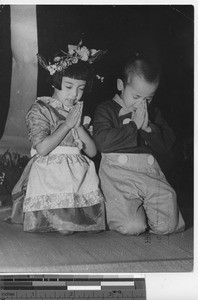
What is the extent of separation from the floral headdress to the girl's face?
0.06 meters

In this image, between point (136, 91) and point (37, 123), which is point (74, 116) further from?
point (136, 91)

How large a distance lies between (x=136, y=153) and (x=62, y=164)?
0.29 m

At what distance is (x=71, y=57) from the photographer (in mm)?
1813

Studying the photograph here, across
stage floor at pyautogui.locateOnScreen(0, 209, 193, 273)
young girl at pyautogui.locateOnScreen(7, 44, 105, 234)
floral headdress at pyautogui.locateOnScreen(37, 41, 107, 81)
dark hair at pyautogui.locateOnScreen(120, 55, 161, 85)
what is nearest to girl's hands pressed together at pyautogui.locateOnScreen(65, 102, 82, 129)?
young girl at pyautogui.locateOnScreen(7, 44, 105, 234)

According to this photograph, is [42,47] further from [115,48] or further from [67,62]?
[115,48]

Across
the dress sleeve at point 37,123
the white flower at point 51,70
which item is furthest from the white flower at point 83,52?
the dress sleeve at point 37,123

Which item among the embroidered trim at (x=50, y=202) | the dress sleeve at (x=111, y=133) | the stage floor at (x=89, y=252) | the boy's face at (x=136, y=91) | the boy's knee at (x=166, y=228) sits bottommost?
the stage floor at (x=89, y=252)

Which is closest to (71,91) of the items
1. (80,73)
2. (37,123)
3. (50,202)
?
(80,73)

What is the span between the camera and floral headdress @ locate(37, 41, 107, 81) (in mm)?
1800

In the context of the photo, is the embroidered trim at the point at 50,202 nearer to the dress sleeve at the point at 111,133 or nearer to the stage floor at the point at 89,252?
the stage floor at the point at 89,252

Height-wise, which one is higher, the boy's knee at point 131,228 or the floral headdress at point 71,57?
the floral headdress at point 71,57

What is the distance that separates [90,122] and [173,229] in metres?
0.52

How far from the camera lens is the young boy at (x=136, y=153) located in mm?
1834

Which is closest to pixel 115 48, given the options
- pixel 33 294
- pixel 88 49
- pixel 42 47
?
pixel 88 49
